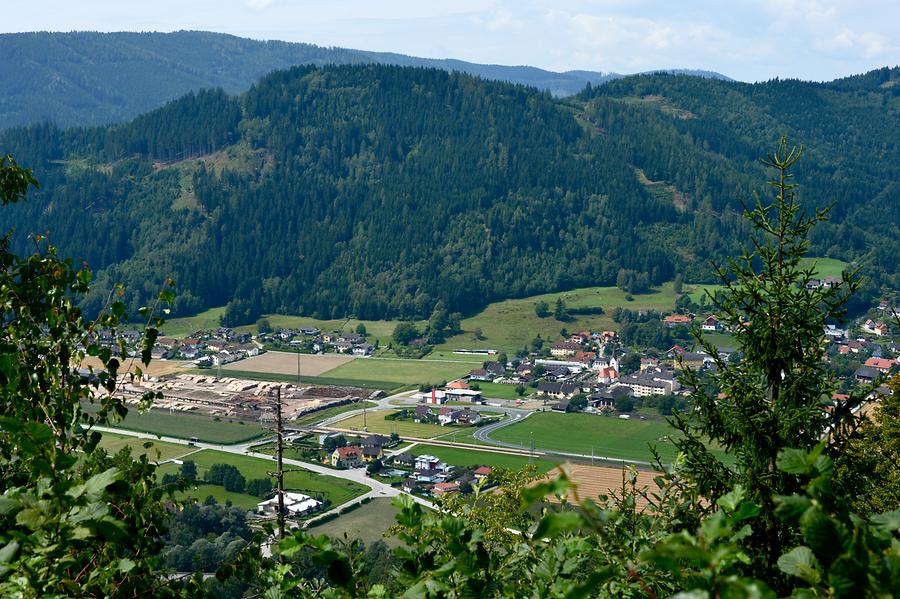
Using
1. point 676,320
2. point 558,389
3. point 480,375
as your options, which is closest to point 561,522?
point 558,389

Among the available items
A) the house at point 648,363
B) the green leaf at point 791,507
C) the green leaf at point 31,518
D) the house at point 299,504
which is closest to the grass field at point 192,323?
the house at point 648,363

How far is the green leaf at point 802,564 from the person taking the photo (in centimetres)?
183

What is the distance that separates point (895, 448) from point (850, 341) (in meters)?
59.4

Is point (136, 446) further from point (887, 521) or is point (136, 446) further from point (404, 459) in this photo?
point (887, 521)

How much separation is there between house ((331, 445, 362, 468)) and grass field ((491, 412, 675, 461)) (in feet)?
25.2

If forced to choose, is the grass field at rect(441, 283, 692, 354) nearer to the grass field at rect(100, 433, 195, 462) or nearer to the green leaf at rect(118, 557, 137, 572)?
the grass field at rect(100, 433, 195, 462)

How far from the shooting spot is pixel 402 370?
6334 centimetres

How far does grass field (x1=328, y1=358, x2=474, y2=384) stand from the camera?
198 feet

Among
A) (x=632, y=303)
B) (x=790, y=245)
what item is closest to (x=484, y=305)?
(x=632, y=303)

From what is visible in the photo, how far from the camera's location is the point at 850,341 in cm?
6612

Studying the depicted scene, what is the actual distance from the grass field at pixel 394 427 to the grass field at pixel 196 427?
4953mm

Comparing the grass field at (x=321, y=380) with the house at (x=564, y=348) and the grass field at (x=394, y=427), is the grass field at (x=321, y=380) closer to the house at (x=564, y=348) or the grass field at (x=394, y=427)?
the grass field at (x=394, y=427)

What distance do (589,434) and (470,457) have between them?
808cm

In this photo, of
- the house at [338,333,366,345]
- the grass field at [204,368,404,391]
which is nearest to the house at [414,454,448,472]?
the grass field at [204,368,404,391]
